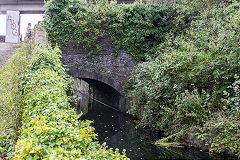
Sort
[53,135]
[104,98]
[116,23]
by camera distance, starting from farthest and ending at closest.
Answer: [104,98], [116,23], [53,135]

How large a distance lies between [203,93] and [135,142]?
1.93 metres

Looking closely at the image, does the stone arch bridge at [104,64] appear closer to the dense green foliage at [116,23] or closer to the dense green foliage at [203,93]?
the dense green foliage at [116,23]

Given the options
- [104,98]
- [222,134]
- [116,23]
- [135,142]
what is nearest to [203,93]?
[222,134]

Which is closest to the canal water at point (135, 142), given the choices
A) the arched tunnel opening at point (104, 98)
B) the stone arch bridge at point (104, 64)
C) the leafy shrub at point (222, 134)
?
the leafy shrub at point (222, 134)

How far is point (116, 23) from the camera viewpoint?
29.6 feet

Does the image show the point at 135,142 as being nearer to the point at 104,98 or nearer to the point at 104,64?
the point at 104,64

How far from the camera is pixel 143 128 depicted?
21.3 feet

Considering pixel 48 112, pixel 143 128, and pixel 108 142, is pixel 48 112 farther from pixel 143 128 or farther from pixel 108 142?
pixel 143 128

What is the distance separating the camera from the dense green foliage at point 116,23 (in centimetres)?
885

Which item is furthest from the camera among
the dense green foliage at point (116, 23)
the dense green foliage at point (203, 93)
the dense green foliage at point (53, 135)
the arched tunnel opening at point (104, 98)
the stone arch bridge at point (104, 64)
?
the arched tunnel opening at point (104, 98)

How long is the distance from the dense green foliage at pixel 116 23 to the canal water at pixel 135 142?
10.3 ft

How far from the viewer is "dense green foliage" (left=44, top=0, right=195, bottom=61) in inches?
348

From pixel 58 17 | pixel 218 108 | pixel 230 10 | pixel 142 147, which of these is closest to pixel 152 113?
pixel 142 147

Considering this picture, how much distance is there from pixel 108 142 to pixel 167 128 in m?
1.56
